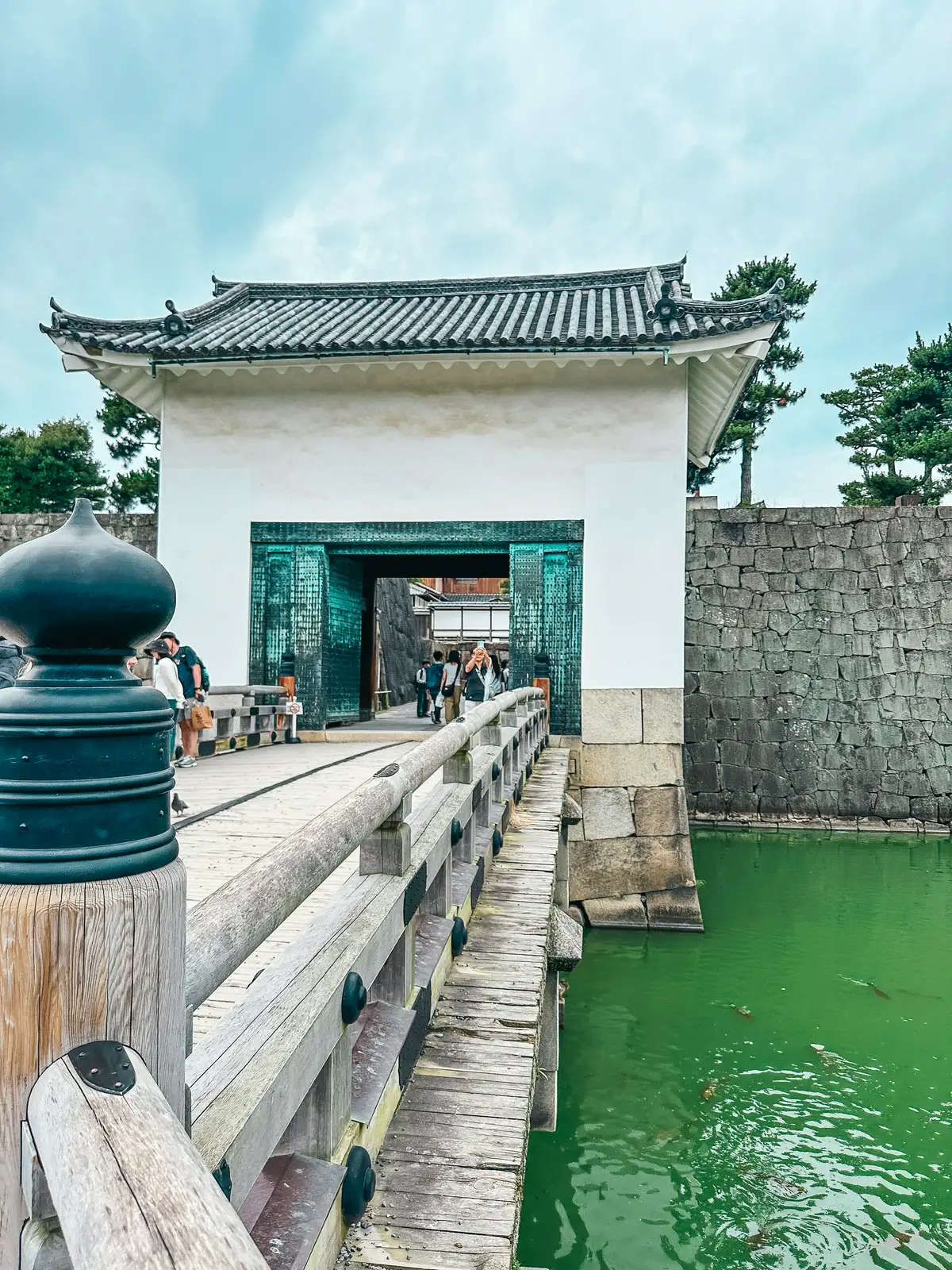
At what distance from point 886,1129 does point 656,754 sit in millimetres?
4075

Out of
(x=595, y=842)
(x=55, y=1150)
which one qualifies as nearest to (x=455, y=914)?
(x=55, y=1150)

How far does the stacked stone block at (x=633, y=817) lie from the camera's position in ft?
28.4

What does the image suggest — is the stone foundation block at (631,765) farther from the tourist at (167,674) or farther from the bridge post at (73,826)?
the bridge post at (73,826)

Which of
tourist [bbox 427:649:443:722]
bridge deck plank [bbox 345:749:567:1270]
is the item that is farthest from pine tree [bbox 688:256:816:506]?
bridge deck plank [bbox 345:749:567:1270]

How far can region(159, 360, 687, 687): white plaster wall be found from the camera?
29.4 feet

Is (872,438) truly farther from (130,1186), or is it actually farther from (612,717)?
(130,1186)

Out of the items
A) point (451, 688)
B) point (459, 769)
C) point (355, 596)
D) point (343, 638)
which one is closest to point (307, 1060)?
point (459, 769)

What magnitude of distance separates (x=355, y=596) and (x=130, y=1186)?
33.6 ft

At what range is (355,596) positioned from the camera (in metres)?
10.8

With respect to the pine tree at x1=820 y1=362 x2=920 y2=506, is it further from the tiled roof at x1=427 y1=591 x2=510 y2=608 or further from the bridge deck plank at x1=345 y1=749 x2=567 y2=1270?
the bridge deck plank at x1=345 y1=749 x2=567 y2=1270

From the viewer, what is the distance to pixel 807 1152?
16.0 feet

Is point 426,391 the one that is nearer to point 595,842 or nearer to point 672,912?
point 595,842

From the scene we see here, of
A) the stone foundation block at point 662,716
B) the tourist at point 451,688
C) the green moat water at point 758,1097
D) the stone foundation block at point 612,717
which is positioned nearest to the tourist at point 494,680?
the tourist at point 451,688

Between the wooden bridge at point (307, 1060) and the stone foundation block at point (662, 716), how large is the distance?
4.79 m
